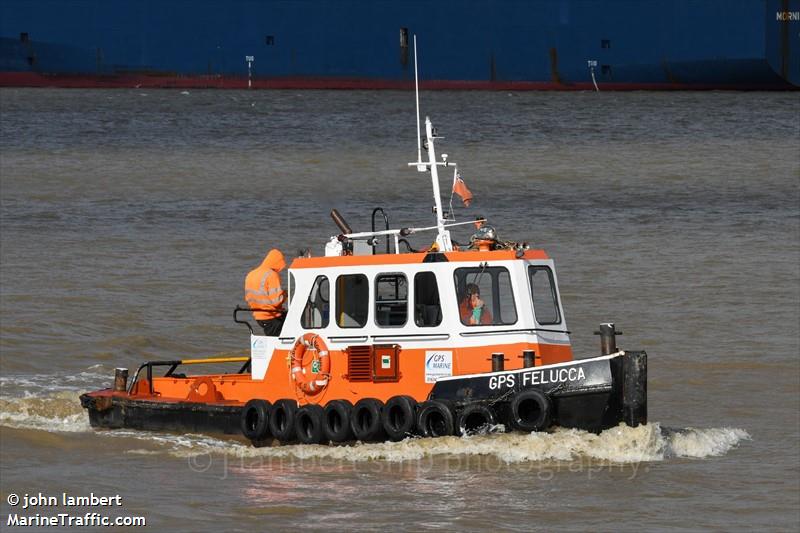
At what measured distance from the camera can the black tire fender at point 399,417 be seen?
13352mm

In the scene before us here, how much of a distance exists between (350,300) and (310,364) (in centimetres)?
75

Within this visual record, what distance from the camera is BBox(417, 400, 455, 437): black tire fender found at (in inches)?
518

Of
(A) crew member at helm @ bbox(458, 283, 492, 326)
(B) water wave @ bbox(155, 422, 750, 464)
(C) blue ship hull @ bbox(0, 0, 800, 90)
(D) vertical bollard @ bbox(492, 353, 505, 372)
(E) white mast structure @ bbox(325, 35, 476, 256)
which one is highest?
(C) blue ship hull @ bbox(0, 0, 800, 90)

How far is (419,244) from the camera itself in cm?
2541

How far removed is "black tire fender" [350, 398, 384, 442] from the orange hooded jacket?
1729 mm

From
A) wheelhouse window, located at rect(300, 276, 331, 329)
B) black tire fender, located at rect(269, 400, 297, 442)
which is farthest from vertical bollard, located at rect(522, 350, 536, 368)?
black tire fender, located at rect(269, 400, 297, 442)

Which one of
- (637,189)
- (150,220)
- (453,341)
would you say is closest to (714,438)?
(453,341)

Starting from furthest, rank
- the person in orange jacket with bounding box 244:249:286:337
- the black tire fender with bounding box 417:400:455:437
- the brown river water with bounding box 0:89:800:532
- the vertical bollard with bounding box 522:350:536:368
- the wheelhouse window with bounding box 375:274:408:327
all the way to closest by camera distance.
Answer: the person in orange jacket with bounding box 244:249:286:337, the wheelhouse window with bounding box 375:274:408:327, the vertical bollard with bounding box 522:350:536:368, the black tire fender with bounding box 417:400:455:437, the brown river water with bounding box 0:89:800:532

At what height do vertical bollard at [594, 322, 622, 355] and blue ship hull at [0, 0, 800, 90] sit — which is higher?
blue ship hull at [0, 0, 800, 90]

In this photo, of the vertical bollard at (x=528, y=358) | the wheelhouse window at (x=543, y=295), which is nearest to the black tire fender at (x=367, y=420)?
the vertical bollard at (x=528, y=358)

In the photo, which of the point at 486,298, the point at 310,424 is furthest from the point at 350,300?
the point at 486,298

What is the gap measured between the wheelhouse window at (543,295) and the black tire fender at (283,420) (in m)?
2.58

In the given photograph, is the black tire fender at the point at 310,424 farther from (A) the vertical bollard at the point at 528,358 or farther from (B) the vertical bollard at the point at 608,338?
(B) the vertical bollard at the point at 608,338

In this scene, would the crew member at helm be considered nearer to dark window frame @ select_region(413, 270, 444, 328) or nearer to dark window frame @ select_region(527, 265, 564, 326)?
dark window frame @ select_region(413, 270, 444, 328)
